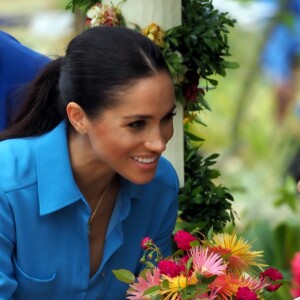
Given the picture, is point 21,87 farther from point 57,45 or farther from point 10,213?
point 57,45

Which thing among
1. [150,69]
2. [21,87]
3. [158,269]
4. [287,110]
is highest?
[150,69]

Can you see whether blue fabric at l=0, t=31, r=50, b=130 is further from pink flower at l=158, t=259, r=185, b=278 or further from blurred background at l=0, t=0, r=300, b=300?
blurred background at l=0, t=0, r=300, b=300

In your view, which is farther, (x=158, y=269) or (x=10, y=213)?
(x=10, y=213)

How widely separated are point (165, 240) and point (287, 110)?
16.3 feet

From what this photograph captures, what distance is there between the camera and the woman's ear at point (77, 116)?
100.0 inches

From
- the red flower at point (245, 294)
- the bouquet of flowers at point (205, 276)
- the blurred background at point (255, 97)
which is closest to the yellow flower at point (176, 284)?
the bouquet of flowers at point (205, 276)

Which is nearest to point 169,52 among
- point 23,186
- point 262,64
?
point 23,186

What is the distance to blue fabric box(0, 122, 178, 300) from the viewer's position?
255 cm

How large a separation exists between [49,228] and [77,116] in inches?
13.0

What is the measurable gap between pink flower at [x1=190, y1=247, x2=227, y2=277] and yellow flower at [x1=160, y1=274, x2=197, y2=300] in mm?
32

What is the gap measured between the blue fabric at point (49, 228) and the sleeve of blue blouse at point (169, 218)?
120mm

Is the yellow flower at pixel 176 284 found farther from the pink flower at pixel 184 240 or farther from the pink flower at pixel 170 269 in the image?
the pink flower at pixel 184 240

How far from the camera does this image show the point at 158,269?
2.32 metres

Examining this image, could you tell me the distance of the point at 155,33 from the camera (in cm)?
305
